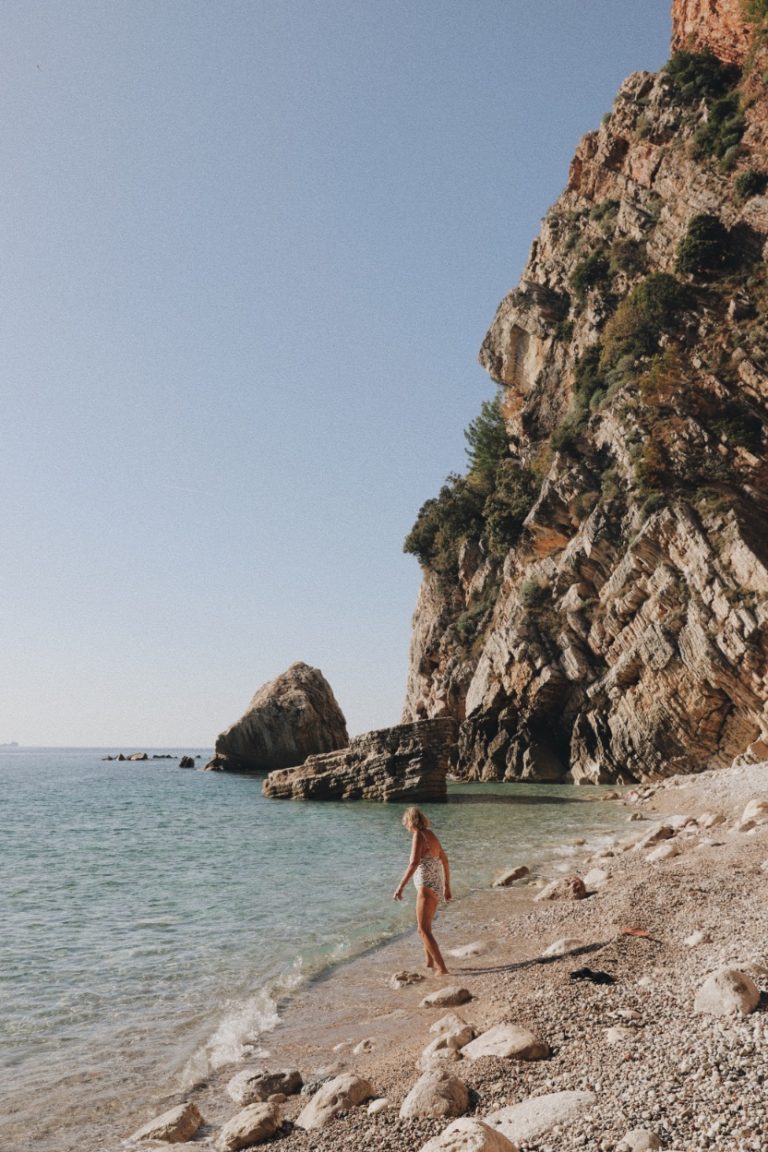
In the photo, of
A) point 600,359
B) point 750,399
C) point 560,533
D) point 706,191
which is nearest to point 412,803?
point 560,533

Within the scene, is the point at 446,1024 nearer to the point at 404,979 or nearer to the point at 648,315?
the point at 404,979

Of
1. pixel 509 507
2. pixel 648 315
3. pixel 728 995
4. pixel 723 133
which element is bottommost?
pixel 728 995

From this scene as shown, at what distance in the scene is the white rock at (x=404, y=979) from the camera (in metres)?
9.68

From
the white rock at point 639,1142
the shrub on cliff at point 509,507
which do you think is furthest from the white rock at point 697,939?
the shrub on cliff at point 509,507

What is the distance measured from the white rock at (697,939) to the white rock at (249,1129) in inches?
214

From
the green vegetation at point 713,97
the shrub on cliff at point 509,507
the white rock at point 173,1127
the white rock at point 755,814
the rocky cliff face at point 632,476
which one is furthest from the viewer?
the shrub on cliff at point 509,507

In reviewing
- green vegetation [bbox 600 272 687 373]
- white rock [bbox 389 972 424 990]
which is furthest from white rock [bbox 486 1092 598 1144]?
green vegetation [bbox 600 272 687 373]

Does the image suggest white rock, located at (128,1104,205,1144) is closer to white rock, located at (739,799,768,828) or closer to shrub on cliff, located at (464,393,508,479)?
white rock, located at (739,799,768,828)

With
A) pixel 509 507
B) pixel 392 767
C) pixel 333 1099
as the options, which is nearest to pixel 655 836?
pixel 333 1099

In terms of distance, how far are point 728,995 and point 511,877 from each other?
10.5m

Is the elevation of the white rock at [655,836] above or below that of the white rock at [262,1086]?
below

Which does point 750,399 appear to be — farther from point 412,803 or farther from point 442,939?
point 442,939

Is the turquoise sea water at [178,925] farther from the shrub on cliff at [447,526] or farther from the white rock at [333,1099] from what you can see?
the shrub on cliff at [447,526]

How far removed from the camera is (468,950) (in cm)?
1091
